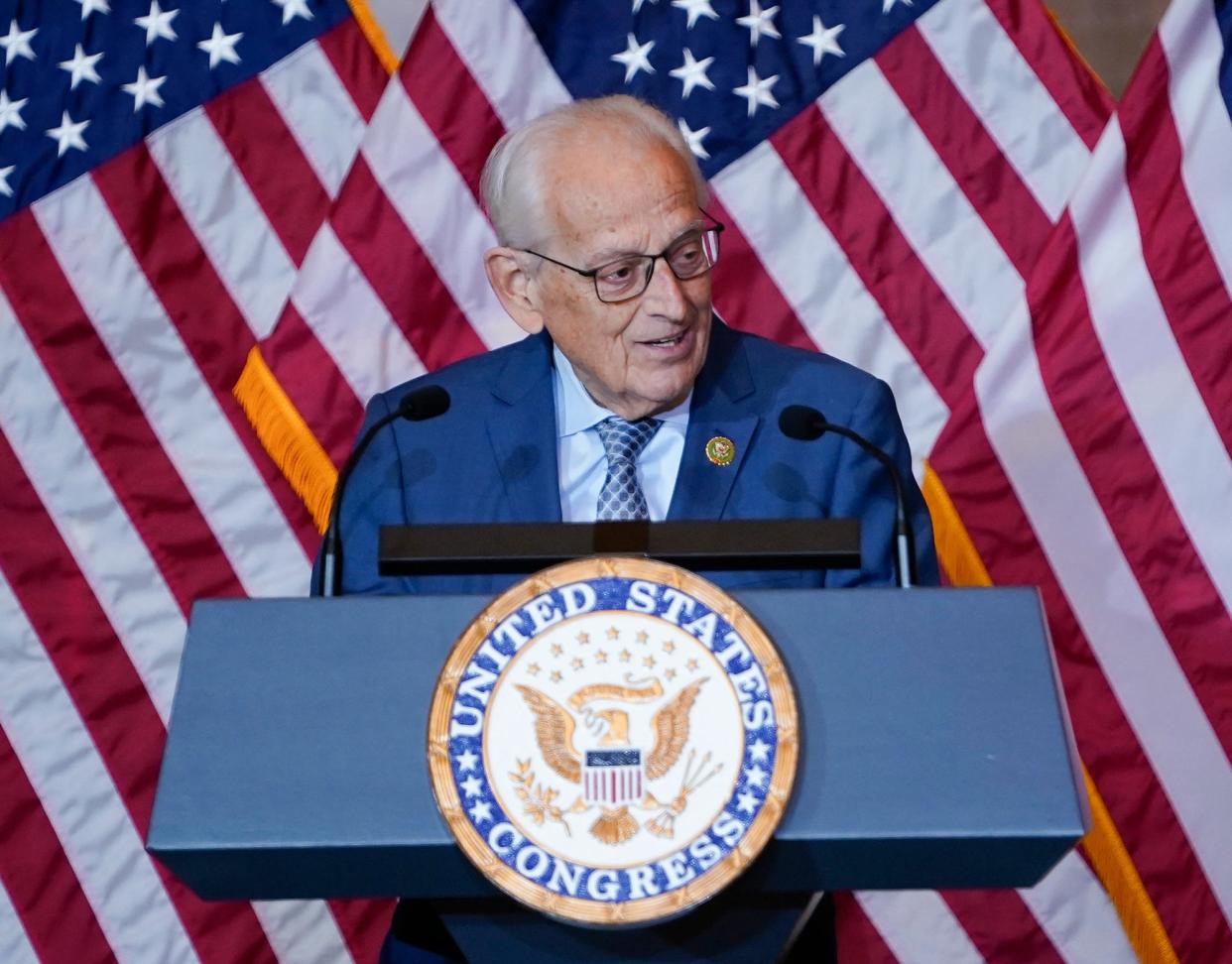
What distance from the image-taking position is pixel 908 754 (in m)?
1.25

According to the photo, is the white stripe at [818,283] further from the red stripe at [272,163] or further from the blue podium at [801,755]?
the blue podium at [801,755]

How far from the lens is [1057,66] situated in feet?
9.56

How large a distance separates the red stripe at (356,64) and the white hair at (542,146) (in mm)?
1130

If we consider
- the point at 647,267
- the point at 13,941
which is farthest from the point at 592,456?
the point at 13,941

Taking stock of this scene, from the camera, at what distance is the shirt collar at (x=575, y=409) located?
2090mm

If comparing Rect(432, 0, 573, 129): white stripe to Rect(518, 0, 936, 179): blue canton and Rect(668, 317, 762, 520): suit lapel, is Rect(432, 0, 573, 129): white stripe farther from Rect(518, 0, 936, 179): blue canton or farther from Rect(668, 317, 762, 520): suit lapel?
Rect(668, 317, 762, 520): suit lapel

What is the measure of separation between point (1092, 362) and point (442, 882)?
183 centimetres

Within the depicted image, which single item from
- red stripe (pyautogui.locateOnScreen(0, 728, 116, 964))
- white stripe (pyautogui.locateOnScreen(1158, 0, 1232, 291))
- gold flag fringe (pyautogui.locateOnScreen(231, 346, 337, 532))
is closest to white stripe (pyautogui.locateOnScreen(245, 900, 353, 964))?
red stripe (pyautogui.locateOnScreen(0, 728, 116, 964))

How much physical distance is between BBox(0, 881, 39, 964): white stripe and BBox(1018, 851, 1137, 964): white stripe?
6.08ft

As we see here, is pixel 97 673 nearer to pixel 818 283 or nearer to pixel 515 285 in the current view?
pixel 515 285

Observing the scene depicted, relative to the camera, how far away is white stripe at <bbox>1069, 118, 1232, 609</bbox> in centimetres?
264

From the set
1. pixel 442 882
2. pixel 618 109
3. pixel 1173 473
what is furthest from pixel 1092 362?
pixel 442 882

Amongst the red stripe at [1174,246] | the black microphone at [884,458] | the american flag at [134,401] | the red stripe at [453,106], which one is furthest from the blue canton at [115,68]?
the black microphone at [884,458]

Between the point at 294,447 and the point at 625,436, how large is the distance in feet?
3.53
